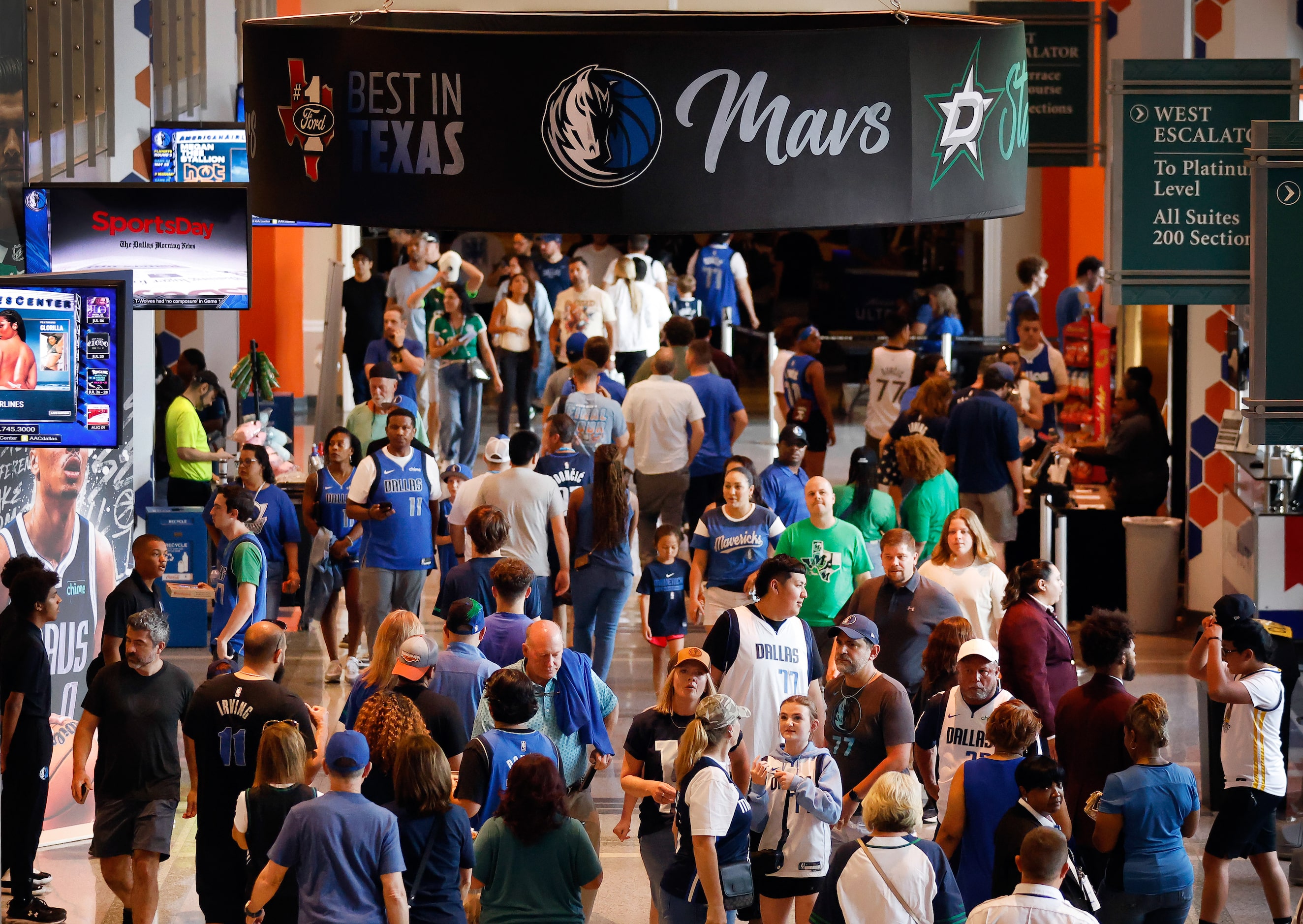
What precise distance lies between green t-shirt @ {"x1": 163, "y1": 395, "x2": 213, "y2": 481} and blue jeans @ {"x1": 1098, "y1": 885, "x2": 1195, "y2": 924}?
7679mm

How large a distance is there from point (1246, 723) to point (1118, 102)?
3773 mm

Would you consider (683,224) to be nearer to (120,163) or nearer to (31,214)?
(31,214)

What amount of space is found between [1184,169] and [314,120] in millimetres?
7879

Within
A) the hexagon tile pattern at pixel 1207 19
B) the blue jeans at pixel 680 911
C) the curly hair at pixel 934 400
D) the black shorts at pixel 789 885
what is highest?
the hexagon tile pattern at pixel 1207 19

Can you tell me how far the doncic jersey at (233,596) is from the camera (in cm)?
856

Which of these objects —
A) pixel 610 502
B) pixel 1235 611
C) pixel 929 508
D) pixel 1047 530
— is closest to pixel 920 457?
pixel 929 508

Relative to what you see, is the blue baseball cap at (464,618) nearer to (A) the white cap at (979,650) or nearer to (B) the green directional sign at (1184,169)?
(A) the white cap at (979,650)

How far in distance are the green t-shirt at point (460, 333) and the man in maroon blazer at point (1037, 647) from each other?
8.56 m

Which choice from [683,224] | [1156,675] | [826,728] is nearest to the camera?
[683,224]

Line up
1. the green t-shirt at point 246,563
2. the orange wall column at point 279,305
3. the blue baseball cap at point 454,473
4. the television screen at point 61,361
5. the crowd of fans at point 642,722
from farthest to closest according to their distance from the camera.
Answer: the orange wall column at point 279,305
the blue baseball cap at point 454,473
the green t-shirt at point 246,563
the television screen at point 61,361
the crowd of fans at point 642,722

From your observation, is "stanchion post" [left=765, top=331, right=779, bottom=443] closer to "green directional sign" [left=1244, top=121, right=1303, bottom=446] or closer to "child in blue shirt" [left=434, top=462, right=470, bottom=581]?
"child in blue shirt" [left=434, top=462, right=470, bottom=581]

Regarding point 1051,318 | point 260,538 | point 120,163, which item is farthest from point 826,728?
point 1051,318

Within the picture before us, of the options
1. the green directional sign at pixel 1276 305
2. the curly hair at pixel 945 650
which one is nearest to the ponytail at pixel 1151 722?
the curly hair at pixel 945 650

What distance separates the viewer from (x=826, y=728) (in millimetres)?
6656
